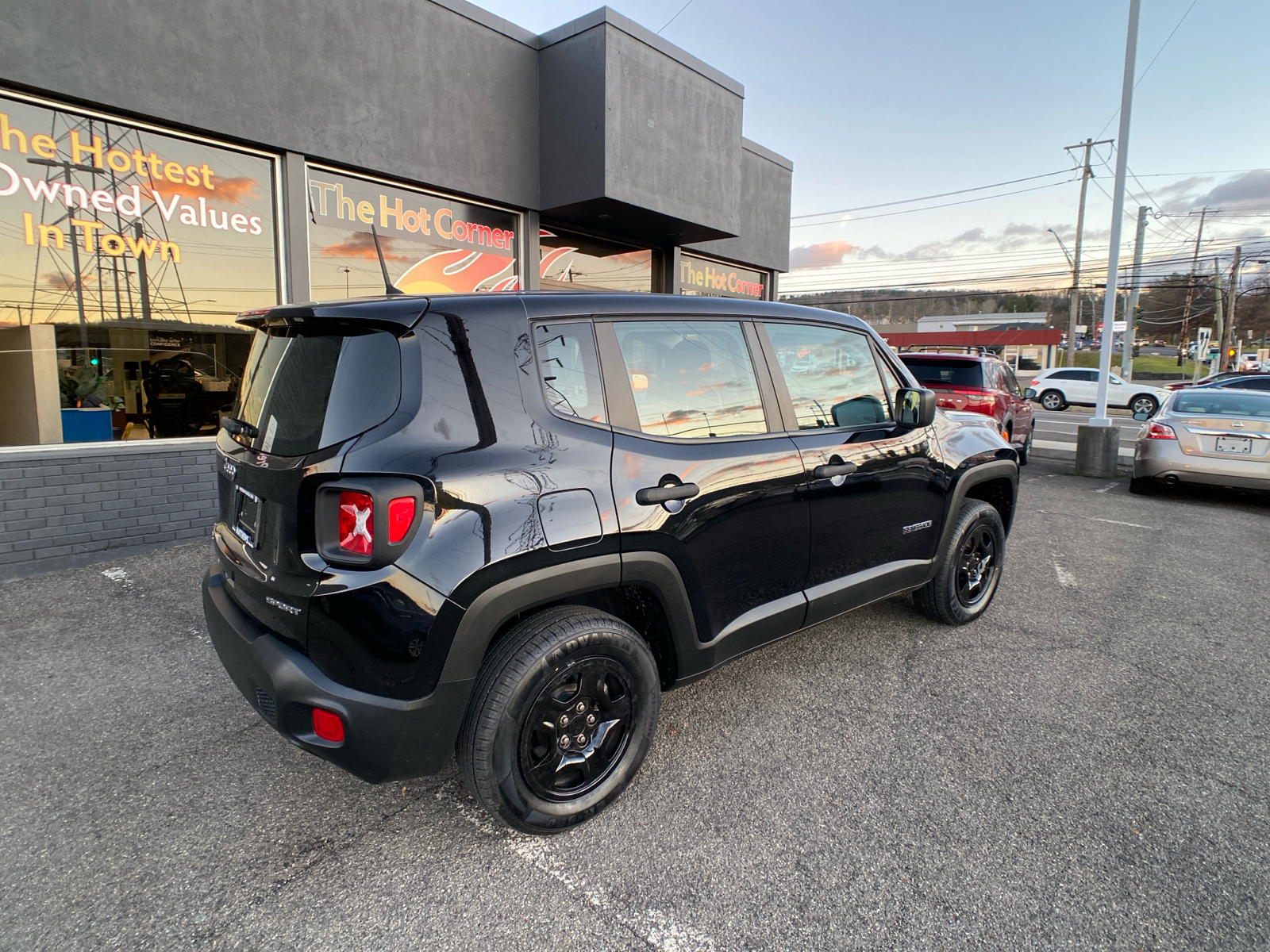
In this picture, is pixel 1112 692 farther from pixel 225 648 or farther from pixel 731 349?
pixel 225 648

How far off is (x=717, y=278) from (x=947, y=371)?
393 centimetres

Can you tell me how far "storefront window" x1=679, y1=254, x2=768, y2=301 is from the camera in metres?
10.9

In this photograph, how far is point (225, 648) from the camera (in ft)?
8.01

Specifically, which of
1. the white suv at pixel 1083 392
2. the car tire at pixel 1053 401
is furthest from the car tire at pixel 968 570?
the car tire at pixel 1053 401

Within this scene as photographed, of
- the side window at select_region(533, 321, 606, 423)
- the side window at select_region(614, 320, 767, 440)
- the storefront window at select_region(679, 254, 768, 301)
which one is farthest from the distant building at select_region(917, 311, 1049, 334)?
the side window at select_region(533, 321, 606, 423)

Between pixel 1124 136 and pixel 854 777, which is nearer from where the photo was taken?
pixel 854 777

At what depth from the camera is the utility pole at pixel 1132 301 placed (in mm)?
31141

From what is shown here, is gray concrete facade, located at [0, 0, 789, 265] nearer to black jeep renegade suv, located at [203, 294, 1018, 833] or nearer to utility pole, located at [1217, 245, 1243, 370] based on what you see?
black jeep renegade suv, located at [203, 294, 1018, 833]

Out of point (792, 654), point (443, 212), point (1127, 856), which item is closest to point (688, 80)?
point (443, 212)

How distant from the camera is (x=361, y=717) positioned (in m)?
2.01

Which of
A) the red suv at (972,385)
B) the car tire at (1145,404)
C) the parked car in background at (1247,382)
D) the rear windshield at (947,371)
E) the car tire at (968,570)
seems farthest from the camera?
the car tire at (1145,404)

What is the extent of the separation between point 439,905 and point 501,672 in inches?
27.2

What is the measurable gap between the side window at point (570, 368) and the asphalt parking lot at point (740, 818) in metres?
1.45

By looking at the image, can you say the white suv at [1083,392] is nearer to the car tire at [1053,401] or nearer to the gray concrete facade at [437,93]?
the car tire at [1053,401]
